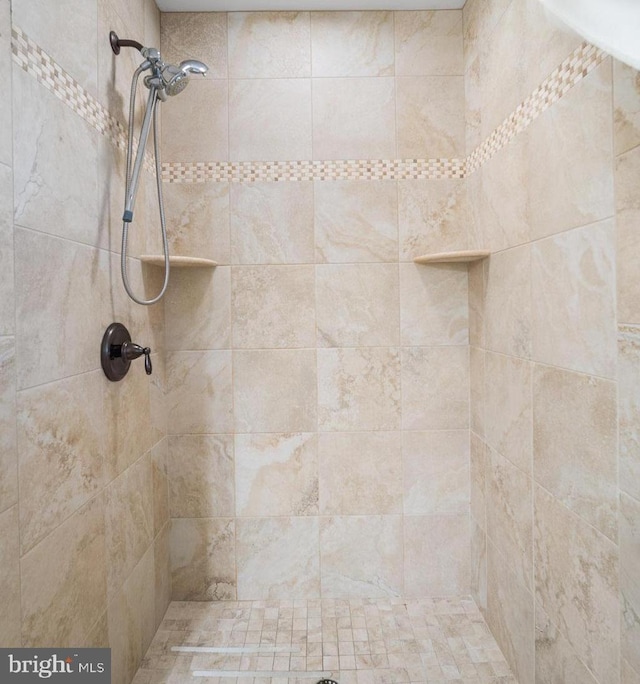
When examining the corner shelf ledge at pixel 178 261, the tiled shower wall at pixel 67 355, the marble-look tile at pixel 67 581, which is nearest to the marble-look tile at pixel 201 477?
the tiled shower wall at pixel 67 355

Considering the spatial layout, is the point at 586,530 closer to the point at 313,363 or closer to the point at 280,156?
the point at 313,363

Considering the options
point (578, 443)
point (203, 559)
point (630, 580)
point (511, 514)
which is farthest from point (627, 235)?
point (203, 559)

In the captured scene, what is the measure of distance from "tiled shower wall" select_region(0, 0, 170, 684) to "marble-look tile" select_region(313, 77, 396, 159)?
73cm

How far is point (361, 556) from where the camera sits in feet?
6.25

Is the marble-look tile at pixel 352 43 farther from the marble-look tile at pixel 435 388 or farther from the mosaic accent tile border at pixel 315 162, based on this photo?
the marble-look tile at pixel 435 388

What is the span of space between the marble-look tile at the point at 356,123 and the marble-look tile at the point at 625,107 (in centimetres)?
100

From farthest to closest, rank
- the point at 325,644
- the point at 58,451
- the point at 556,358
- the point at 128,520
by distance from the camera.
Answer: the point at 325,644 < the point at 128,520 < the point at 556,358 < the point at 58,451

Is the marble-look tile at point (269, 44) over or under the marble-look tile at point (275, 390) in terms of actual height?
over

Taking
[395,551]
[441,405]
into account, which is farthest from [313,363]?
[395,551]

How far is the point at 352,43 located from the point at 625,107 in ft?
4.21

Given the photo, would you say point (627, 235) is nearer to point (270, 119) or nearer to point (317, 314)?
point (317, 314)

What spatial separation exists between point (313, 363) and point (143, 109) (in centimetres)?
115

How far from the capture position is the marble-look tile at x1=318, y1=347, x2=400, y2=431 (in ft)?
6.21

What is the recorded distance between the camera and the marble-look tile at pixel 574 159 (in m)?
1.00
